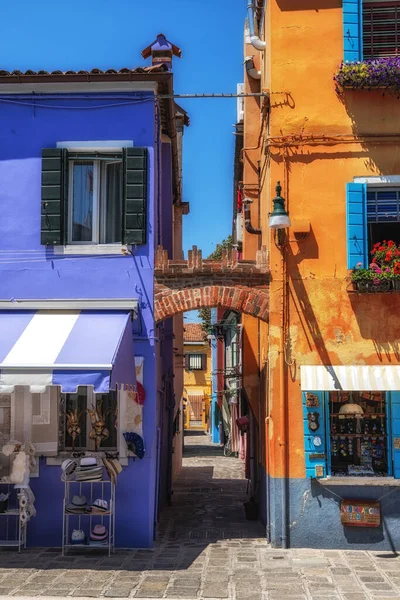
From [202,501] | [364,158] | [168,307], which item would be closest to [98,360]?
[168,307]

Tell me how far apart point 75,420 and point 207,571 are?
11.7ft

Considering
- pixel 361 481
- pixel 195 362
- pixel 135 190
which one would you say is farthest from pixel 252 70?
pixel 195 362

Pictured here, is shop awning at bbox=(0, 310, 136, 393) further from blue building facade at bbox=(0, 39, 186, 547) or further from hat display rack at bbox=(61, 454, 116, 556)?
hat display rack at bbox=(61, 454, 116, 556)

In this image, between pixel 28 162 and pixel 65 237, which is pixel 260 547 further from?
pixel 28 162

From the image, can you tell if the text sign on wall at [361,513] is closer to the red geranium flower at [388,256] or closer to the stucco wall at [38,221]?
the stucco wall at [38,221]

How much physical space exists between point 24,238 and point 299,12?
6.41 metres

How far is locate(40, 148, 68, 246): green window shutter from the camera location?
40.4 ft

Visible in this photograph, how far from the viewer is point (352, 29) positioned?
1209 centimetres

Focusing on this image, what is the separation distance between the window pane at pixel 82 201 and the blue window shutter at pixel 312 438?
16.3 ft

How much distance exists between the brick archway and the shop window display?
6.83 ft

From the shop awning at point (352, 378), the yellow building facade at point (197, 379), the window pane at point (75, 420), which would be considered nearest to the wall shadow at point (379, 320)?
the shop awning at point (352, 378)

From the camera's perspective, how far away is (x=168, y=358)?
58.9 ft

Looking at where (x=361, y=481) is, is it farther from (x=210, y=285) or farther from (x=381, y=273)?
(x=210, y=285)

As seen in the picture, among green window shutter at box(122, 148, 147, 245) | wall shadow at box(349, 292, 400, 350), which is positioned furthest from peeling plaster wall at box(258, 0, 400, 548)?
green window shutter at box(122, 148, 147, 245)
